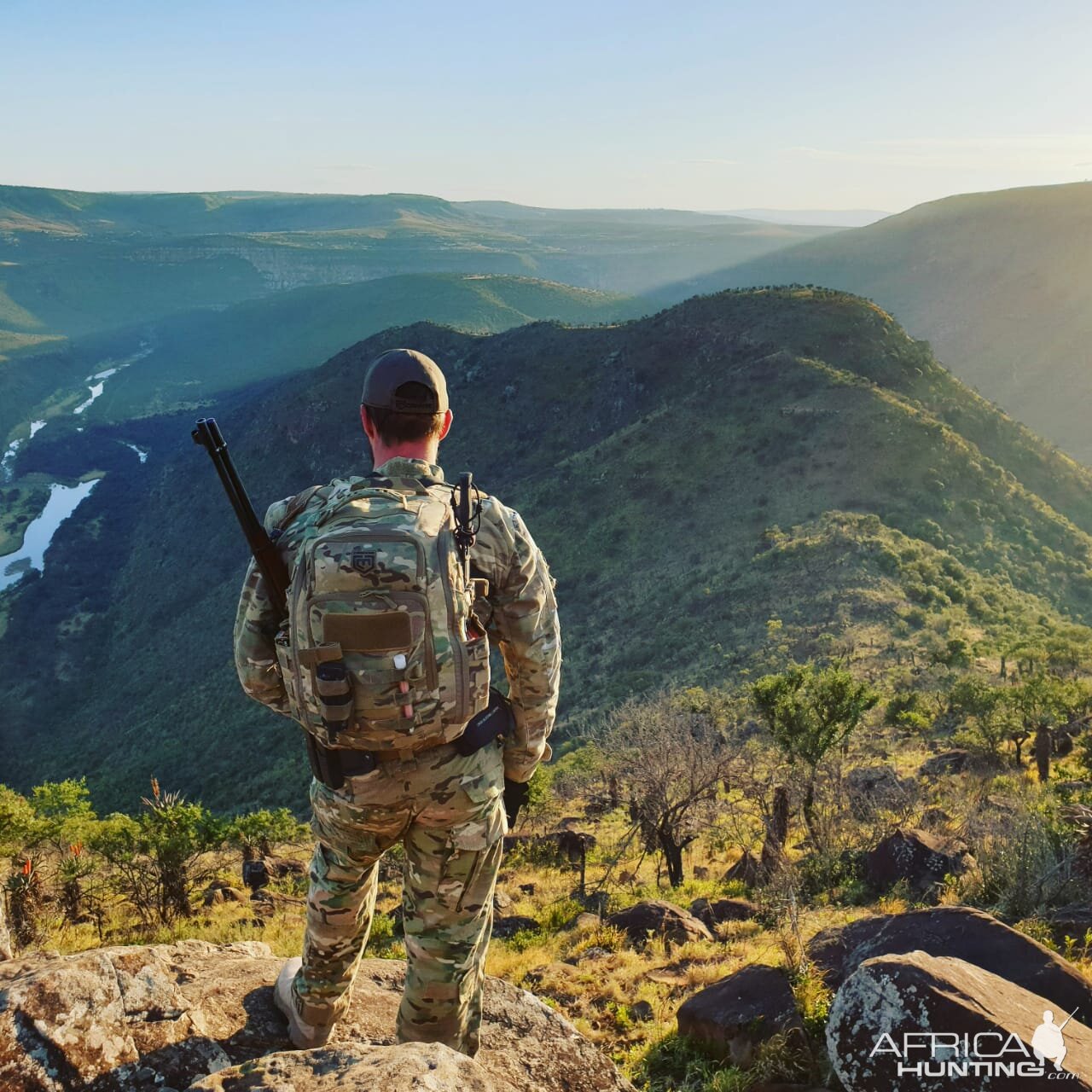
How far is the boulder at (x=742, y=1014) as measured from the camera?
3811 mm

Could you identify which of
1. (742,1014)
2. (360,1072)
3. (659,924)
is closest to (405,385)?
(360,1072)

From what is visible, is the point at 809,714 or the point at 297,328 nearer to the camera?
the point at 809,714

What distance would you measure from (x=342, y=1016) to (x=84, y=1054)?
3.13 feet

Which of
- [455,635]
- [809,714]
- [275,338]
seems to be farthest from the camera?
[275,338]

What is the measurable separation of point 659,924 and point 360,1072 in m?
4.69

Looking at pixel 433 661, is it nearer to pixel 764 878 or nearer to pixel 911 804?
pixel 764 878

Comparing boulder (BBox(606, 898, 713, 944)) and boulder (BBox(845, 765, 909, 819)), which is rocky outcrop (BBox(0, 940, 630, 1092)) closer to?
boulder (BBox(606, 898, 713, 944))

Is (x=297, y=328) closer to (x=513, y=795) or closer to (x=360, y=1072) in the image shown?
(x=513, y=795)

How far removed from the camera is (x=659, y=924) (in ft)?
21.5

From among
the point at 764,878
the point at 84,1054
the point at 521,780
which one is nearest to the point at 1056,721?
the point at 764,878

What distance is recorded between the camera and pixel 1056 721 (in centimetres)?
1448

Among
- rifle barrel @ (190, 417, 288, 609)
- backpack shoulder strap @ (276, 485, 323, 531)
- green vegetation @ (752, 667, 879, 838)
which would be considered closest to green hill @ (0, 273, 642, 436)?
green vegetation @ (752, 667, 879, 838)

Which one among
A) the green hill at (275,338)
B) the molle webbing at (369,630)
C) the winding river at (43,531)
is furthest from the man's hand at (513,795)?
the green hill at (275,338)

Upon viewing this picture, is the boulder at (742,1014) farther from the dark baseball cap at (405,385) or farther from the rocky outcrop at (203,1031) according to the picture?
the dark baseball cap at (405,385)
